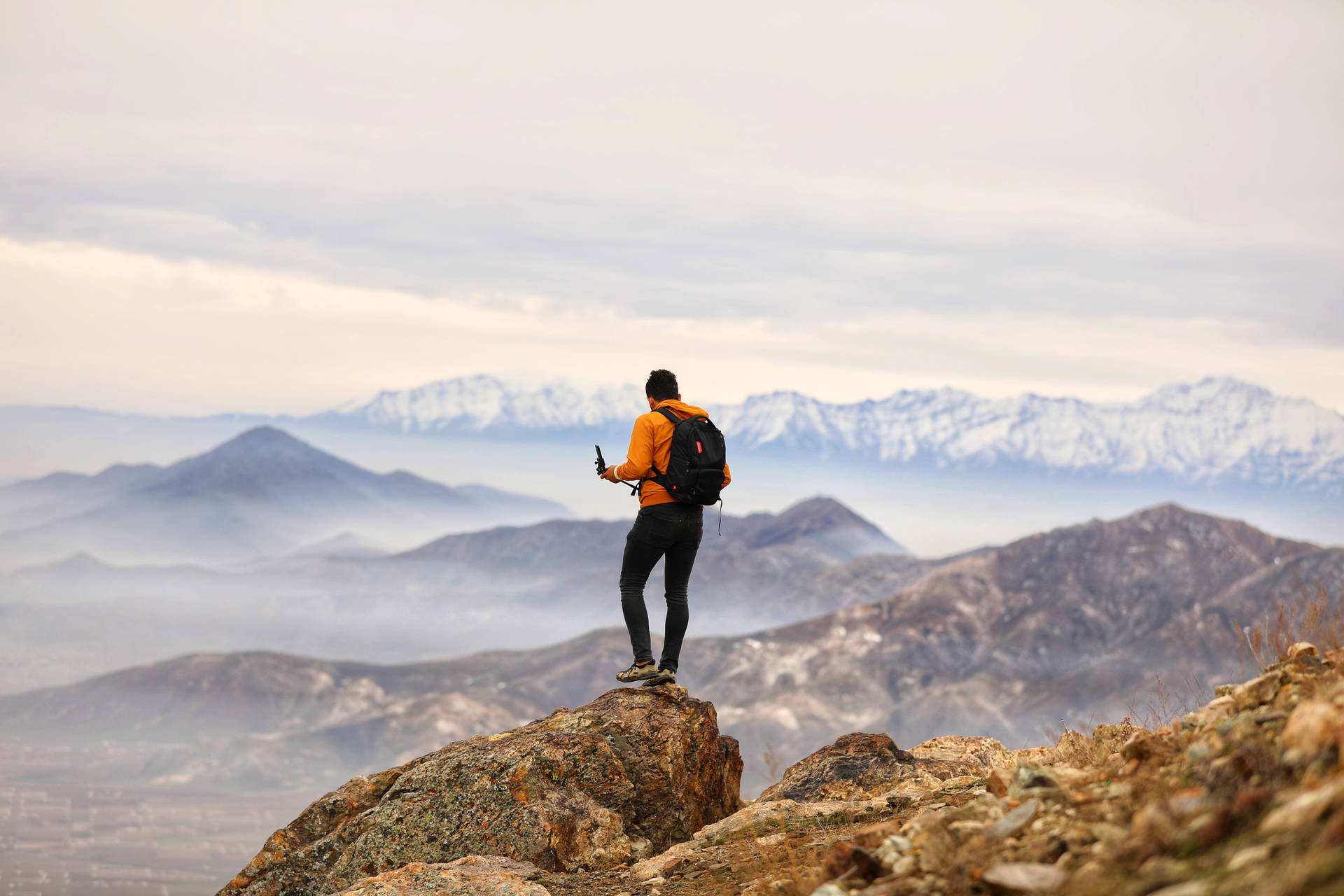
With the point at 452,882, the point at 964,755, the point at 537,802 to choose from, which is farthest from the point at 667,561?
the point at 964,755

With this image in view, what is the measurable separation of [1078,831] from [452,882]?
20.8 ft

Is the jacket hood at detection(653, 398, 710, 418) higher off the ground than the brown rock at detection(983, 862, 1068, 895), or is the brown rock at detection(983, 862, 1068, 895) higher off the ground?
the jacket hood at detection(653, 398, 710, 418)

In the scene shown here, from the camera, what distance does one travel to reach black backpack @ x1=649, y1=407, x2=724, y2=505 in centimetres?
1284

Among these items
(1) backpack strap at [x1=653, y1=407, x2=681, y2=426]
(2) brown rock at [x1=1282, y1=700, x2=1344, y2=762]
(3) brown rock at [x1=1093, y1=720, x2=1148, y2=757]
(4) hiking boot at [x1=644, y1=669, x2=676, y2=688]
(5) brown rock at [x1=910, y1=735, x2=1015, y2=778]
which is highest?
(1) backpack strap at [x1=653, y1=407, x2=681, y2=426]

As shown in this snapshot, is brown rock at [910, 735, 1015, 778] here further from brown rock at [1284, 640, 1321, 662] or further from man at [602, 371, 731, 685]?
brown rock at [1284, 640, 1321, 662]

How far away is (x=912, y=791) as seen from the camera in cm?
1288

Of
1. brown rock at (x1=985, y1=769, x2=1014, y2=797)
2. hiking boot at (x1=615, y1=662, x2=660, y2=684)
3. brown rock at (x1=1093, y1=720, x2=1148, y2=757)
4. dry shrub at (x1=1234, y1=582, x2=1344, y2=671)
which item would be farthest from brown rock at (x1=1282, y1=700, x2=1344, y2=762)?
hiking boot at (x1=615, y1=662, x2=660, y2=684)

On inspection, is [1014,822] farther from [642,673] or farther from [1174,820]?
[642,673]

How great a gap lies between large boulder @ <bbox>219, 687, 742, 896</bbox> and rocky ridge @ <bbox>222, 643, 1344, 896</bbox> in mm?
213

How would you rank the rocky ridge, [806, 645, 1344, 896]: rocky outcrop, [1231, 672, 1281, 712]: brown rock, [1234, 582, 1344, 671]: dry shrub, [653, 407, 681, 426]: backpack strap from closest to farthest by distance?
[806, 645, 1344, 896]: rocky outcrop, the rocky ridge, [1231, 672, 1281, 712]: brown rock, [1234, 582, 1344, 671]: dry shrub, [653, 407, 681, 426]: backpack strap

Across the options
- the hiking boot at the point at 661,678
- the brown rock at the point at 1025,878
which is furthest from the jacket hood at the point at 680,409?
the brown rock at the point at 1025,878

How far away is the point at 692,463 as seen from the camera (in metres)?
12.9

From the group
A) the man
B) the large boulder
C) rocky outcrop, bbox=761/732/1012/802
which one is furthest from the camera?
rocky outcrop, bbox=761/732/1012/802

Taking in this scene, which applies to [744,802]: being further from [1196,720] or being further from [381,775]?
[1196,720]
